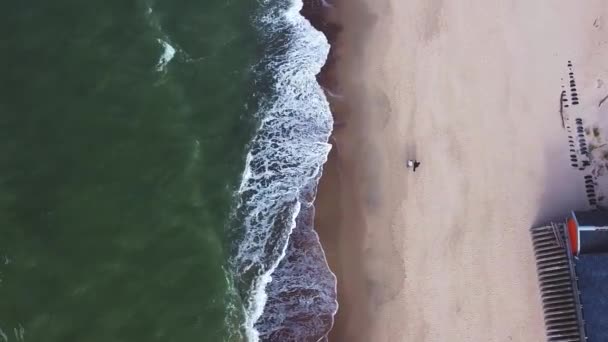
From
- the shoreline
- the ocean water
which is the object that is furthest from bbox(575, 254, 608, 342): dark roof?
the ocean water

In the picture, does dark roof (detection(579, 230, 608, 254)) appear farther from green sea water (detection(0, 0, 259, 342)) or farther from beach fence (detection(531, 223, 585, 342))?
green sea water (detection(0, 0, 259, 342))

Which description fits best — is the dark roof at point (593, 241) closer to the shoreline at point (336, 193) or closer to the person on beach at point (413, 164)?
the person on beach at point (413, 164)

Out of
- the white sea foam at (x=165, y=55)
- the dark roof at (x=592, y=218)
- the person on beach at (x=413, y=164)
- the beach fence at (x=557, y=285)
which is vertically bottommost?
the beach fence at (x=557, y=285)

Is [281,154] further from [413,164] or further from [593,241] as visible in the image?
[593,241]

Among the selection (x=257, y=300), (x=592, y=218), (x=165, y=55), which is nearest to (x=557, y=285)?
(x=592, y=218)

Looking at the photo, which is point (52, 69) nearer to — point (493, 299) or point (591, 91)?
point (493, 299)

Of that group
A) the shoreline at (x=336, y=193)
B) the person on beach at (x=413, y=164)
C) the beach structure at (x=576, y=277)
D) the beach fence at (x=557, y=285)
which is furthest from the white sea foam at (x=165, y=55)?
the beach structure at (x=576, y=277)
